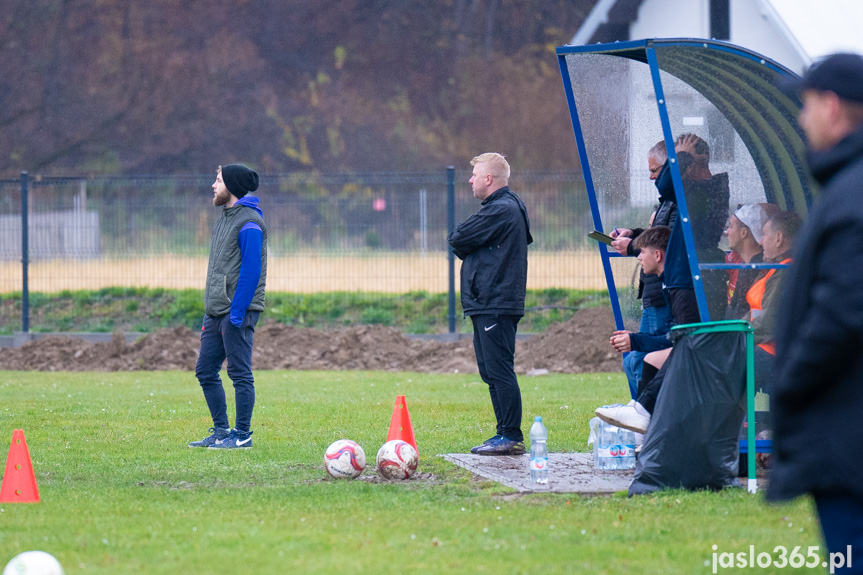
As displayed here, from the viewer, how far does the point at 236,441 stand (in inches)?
328

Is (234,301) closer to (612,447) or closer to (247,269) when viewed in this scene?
(247,269)

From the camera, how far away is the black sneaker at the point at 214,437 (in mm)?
8406

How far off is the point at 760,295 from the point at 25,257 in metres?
15.1

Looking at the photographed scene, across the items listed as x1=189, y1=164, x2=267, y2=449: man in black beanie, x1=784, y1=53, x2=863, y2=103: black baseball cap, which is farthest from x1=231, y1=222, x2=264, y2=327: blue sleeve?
x1=784, y1=53, x2=863, y2=103: black baseball cap

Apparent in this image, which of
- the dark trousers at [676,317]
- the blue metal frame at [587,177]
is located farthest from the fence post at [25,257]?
the dark trousers at [676,317]

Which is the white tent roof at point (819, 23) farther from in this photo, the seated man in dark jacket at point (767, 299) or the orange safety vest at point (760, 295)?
the orange safety vest at point (760, 295)

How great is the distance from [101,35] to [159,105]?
3.45 m

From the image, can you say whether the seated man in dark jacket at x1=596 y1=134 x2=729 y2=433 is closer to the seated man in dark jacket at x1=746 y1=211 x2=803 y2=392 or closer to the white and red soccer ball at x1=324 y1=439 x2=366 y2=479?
the seated man in dark jacket at x1=746 y1=211 x2=803 y2=392

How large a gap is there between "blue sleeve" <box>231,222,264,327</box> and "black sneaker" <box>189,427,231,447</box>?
92 centimetres

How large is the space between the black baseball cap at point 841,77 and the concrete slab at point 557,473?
365 centimetres

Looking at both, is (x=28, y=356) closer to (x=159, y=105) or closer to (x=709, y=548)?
(x=709, y=548)

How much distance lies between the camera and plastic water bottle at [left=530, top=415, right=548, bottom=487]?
645 cm

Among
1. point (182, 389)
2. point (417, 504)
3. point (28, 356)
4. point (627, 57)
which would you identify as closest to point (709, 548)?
point (417, 504)

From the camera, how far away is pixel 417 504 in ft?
20.2
